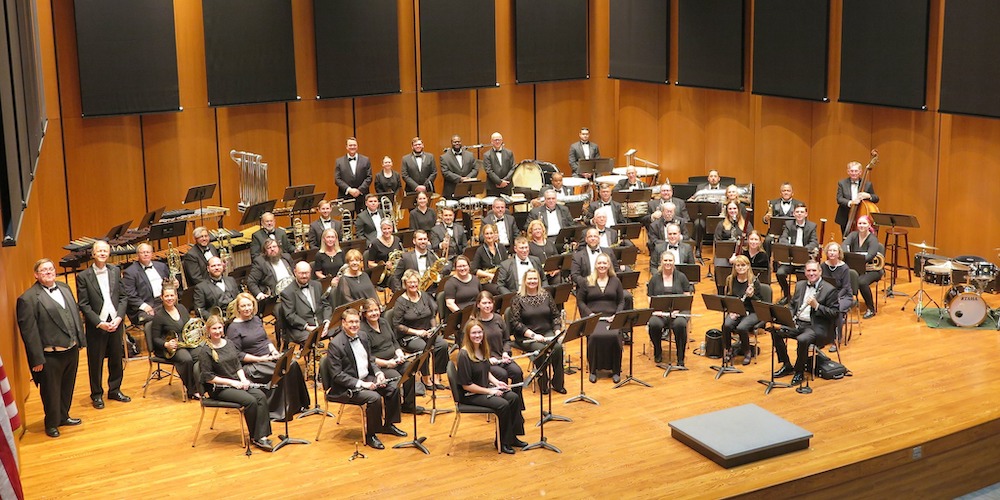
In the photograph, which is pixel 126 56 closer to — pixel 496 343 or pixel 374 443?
pixel 496 343

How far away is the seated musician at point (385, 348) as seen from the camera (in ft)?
31.4

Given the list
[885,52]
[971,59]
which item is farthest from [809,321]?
[885,52]

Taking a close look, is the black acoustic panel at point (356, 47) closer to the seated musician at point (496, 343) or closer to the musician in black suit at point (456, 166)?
the musician in black suit at point (456, 166)

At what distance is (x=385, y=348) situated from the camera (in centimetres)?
976

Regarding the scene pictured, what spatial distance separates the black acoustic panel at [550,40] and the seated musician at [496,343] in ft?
28.1

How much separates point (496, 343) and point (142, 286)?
3.72 m

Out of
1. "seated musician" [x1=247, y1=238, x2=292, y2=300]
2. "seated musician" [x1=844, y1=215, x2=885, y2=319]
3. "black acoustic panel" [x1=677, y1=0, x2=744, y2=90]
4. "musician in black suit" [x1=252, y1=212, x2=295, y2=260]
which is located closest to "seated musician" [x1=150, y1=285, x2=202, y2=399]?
"seated musician" [x1=247, y1=238, x2=292, y2=300]

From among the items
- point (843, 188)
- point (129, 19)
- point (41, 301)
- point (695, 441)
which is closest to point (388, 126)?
point (129, 19)

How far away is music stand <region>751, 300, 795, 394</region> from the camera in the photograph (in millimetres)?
9906

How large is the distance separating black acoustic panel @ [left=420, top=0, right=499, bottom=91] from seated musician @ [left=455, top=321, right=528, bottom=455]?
875cm

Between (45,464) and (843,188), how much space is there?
9.71 metres

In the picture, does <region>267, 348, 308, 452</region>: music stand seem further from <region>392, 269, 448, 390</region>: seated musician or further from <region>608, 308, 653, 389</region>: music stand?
<region>608, 308, 653, 389</region>: music stand

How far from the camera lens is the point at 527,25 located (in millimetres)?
17719

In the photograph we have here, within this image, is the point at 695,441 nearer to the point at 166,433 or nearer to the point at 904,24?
the point at 166,433
